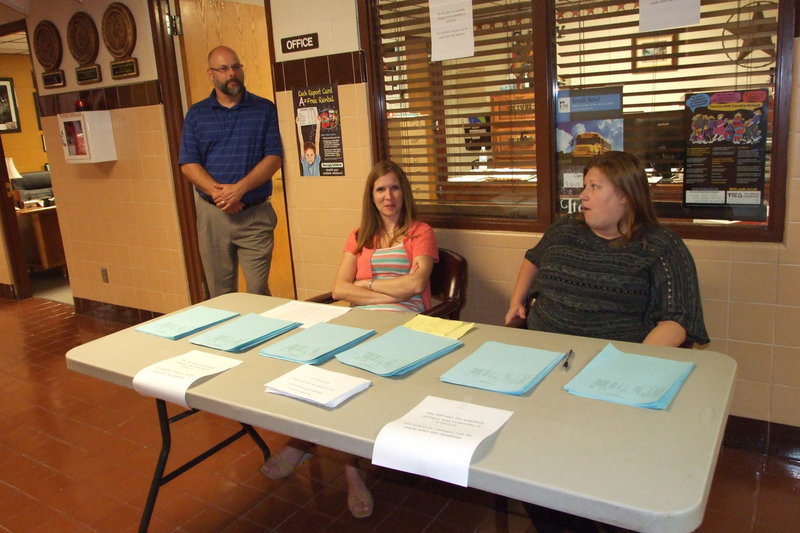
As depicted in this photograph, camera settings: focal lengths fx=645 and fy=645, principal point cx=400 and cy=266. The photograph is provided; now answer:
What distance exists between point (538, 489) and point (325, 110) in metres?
2.73

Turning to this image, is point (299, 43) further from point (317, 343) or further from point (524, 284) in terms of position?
point (317, 343)

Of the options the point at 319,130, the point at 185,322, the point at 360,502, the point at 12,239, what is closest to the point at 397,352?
the point at 185,322

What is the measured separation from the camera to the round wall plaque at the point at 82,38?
4465 mm

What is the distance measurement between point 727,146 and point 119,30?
3.76 m

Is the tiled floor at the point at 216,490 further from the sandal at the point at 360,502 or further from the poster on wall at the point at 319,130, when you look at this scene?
the poster on wall at the point at 319,130

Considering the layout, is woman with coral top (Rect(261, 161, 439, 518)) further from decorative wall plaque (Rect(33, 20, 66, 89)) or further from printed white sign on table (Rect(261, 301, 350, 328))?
decorative wall plaque (Rect(33, 20, 66, 89))

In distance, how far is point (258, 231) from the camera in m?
3.64

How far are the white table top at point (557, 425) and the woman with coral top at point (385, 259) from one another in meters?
0.84

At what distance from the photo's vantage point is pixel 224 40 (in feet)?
14.4

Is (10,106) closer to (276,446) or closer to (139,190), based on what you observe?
(139,190)

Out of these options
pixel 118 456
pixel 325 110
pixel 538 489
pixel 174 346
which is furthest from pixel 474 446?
pixel 325 110

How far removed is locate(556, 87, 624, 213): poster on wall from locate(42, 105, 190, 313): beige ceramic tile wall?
2695 millimetres

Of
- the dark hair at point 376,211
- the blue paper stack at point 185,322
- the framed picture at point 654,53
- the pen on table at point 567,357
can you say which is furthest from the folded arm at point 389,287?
the framed picture at point 654,53

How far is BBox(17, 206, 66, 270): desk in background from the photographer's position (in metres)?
6.46
